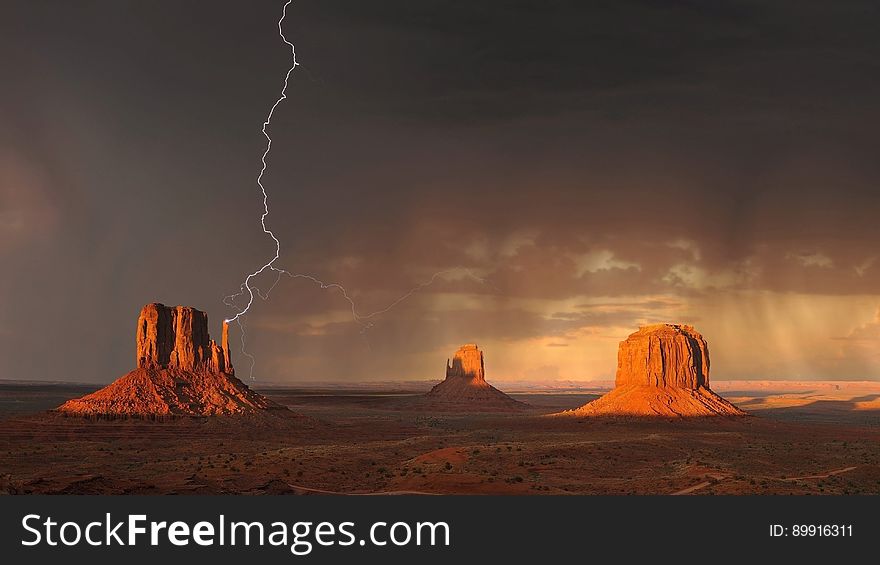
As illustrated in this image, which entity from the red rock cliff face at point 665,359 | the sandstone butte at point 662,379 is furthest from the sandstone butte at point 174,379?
the red rock cliff face at point 665,359

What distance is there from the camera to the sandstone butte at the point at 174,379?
100562 mm

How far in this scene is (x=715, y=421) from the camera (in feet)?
419

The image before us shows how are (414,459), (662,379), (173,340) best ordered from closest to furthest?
(414,459) → (173,340) → (662,379)

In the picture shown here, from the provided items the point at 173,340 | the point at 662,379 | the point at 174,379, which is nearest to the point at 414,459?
the point at 174,379

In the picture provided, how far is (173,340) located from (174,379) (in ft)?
19.6

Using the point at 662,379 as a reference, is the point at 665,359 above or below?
above

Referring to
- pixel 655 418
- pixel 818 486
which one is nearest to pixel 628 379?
pixel 655 418

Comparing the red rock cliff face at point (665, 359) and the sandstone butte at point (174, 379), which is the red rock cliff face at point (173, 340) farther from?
the red rock cliff face at point (665, 359)

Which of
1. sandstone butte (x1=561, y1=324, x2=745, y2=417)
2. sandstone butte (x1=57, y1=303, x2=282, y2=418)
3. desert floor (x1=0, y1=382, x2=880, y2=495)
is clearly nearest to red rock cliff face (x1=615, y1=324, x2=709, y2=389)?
sandstone butte (x1=561, y1=324, x2=745, y2=417)

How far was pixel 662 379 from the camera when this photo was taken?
5576 inches

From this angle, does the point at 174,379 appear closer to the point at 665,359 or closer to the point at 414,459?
the point at 414,459

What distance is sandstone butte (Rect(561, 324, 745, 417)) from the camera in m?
135

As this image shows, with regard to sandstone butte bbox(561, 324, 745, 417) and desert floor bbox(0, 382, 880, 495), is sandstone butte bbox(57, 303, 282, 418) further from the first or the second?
sandstone butte bbox(561, 324, 745, 417)

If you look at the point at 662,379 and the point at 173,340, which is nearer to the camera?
the point at 173,340
